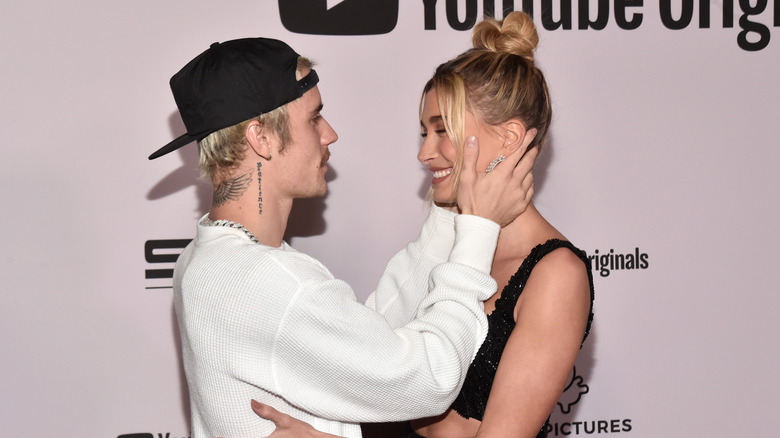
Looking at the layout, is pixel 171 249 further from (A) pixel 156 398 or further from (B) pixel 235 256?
(B) pixel 235 256

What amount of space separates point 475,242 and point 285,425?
510mm

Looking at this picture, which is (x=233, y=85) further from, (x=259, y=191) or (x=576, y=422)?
(x=576, y=422)

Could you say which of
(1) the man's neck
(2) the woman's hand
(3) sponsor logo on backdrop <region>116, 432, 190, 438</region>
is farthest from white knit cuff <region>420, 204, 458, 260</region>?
(3) sponsor logo on backdrop <region>116, 432, 190, 438</region>

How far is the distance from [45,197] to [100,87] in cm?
37

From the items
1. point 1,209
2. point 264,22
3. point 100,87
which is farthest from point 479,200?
point 1,209

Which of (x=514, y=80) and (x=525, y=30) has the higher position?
(x=525, y=30)

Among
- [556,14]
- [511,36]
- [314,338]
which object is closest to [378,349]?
[314,338]

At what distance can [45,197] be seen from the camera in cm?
222

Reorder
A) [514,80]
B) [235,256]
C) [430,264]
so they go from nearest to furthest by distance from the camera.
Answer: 1. [235,256]
2. [514,80]
3. [430,264]

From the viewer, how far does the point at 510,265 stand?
66.7 inches

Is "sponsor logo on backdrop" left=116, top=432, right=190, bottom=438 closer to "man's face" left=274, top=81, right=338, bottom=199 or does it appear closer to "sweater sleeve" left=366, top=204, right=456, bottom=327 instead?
"sweater sleeve" left=366, top=204, right=456, bottom=327

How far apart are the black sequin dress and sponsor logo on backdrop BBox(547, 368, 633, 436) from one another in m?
0.94

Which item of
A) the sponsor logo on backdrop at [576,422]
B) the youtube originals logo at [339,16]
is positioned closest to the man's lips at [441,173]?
the youtube originals logo at [339,16]

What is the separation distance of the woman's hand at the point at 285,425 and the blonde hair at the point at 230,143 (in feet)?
1.58
